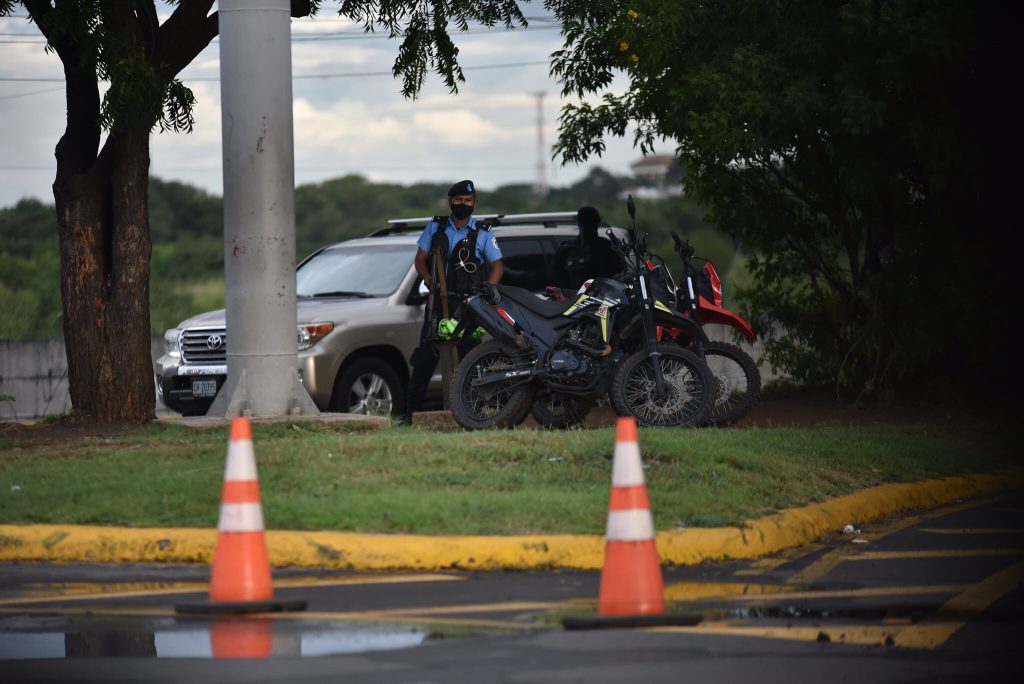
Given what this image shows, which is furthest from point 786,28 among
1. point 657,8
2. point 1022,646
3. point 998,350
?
point 1022,646

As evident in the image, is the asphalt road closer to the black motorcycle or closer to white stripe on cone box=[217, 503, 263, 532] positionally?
white stripe on cone box=[217, 503, 263, 532]

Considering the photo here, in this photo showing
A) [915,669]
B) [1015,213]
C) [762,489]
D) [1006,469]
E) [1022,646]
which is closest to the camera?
[915,669]

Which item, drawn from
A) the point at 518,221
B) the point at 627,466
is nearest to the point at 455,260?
the point at 518,221

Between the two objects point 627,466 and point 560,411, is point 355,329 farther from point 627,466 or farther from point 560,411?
point 627,466

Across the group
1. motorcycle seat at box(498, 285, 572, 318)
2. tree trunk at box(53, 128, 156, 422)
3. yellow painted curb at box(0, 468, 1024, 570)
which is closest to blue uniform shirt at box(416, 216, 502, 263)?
motorcycle seat at box(498, 285, 572, 318)

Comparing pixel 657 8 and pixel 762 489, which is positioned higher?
pixel 657 8

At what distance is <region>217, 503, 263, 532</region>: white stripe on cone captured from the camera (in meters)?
7.13

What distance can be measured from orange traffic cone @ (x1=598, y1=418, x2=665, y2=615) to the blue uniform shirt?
6918mm

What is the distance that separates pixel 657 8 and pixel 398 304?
3731mm

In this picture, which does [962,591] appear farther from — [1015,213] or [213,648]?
[1015,213]

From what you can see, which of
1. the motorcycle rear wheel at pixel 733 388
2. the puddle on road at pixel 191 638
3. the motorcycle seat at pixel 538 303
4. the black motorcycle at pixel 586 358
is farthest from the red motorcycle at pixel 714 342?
the puddle on road at pixel 191 638

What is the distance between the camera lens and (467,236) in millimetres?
13742

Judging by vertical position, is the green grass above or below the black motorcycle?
below

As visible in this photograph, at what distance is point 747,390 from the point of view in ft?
43.5
